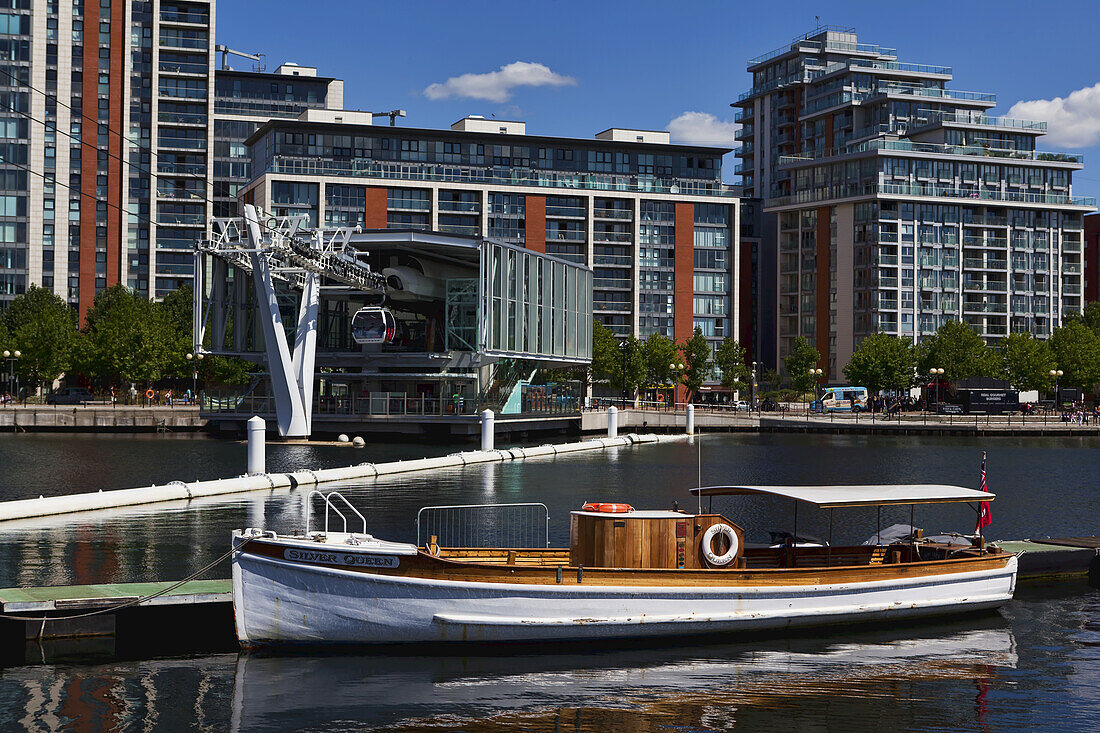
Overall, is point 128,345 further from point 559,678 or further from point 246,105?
point 559,678

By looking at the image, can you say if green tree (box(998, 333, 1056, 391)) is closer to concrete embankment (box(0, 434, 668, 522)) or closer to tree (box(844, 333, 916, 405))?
tree (box(844, 333, 916, 405))

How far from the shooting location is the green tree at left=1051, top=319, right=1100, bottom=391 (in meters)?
140

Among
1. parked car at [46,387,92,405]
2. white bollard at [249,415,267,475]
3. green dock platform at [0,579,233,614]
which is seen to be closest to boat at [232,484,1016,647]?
green dock platform at [0,579,233,614]

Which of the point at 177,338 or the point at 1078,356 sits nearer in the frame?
the point at 177,338

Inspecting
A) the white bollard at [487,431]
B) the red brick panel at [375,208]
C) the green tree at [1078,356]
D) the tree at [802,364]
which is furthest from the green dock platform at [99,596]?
the tree at [802,364]

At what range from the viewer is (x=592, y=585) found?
24750 millimetres

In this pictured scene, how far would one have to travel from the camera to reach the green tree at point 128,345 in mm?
124750

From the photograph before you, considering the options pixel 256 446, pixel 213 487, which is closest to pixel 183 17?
pixel 256 446

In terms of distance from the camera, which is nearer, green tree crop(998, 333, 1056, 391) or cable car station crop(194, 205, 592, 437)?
cable car station crop(194, 205, 592, 437)

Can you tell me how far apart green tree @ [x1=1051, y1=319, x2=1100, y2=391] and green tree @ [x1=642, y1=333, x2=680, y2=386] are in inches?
1767

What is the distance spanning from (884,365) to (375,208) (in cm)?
6483

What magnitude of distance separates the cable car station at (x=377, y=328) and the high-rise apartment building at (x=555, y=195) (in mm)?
44456

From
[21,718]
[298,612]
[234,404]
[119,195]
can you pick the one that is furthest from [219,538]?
[119,195]

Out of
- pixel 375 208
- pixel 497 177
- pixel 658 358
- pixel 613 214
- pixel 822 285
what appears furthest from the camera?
pixel 822 285
